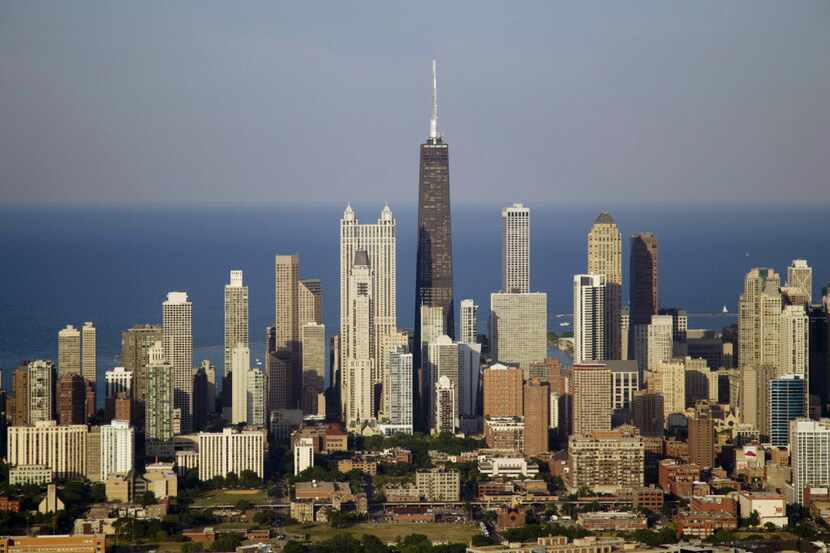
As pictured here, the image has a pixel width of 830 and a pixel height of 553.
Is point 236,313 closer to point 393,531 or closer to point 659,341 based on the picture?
point 659,341

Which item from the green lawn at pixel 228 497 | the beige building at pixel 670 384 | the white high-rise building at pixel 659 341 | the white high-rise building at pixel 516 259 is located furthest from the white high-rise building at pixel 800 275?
the green lawn at pixel 228 497

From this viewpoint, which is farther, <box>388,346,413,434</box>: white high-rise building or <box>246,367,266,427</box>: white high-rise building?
<box>388,346,413,434</box>: white high-rise building

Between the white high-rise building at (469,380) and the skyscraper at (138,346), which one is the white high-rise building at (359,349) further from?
the skyscraper at (138,346)

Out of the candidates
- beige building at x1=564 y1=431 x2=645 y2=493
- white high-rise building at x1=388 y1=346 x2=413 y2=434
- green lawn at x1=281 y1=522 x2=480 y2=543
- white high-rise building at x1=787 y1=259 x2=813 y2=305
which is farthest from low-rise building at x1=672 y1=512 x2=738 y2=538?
white high-rise building at x1=787 y1=259 x2=813 y2=305

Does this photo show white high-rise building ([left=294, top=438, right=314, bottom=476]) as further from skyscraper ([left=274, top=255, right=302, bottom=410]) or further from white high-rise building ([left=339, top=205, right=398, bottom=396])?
white high-rise building ([left=339, top=205, right=398, bottom=396])

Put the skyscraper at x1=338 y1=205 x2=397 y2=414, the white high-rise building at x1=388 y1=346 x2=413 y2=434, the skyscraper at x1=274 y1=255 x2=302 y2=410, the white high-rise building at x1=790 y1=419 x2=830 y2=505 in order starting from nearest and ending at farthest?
the white high-rise building at x1=790 y1=419 x2=830 y2=505 < the white high-rise building at x1=388 y1=346 x2=413 y2=434 < the skyscraper at x1=274 y1=255 x2=302 y2=410 < the skyscraper at x1=338 y1=205 x2=397 y2=414

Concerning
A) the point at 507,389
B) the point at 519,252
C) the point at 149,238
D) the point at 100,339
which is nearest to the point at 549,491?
the point at 507,389

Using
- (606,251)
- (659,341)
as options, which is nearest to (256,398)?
(659,341)
